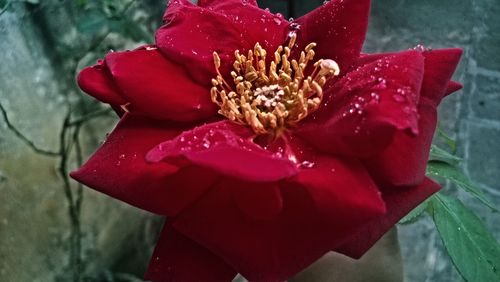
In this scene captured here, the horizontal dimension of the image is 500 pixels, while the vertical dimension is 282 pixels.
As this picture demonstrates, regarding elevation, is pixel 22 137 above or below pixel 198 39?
below

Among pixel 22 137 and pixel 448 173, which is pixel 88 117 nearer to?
pixel 22 137

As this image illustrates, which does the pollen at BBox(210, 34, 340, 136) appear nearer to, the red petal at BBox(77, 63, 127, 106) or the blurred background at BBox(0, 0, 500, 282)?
the red petal at BBox(77, 63, 127, 106)

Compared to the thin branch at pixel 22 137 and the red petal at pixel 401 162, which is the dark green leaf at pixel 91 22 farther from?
the red petal at pixel 401 162

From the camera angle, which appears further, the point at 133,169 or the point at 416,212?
the point at 416,212

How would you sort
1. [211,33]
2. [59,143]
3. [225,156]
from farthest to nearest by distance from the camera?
1. [59,143]
2. [211,33]
3. [225,156]

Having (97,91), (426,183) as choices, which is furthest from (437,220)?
(97,91)

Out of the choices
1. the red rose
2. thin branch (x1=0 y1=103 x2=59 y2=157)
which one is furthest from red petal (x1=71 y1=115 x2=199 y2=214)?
thin branch (x1=0 y1=103 x2=59 y2=157)

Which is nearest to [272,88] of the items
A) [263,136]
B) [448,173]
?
[263,136]

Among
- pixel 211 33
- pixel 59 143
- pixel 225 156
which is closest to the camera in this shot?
pixel 225 156
